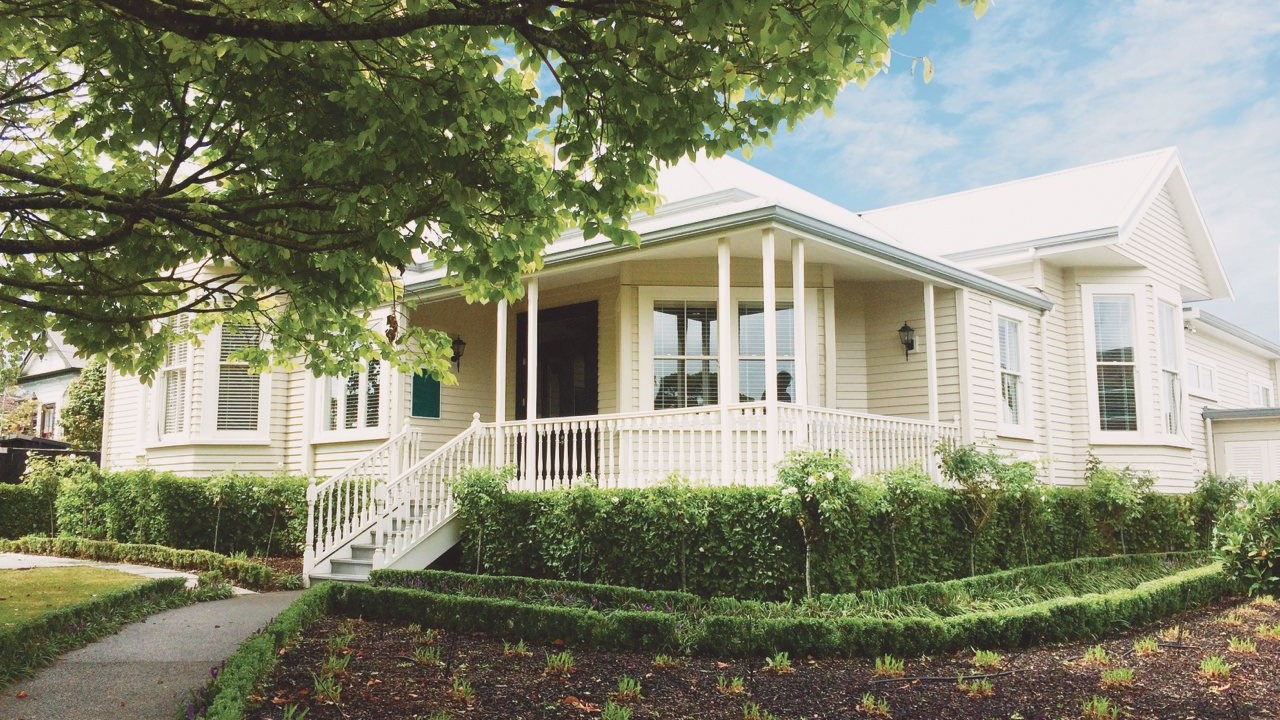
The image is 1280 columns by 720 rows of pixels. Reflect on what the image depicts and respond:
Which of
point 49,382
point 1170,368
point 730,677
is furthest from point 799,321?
point 49,382

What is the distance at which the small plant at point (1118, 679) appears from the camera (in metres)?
6.68

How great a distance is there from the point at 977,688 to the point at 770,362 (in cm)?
441

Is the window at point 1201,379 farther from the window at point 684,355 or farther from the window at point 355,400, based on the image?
the window at point 355,400

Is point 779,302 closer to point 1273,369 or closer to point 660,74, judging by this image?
point 660,74

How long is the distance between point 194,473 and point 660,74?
43.9ft

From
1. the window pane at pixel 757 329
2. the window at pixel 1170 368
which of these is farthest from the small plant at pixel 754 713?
the window at pixel 1170 368

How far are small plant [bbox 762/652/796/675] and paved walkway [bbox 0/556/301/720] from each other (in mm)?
3996

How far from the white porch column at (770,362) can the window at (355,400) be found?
692 centimetres

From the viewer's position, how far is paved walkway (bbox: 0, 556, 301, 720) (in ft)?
18.5

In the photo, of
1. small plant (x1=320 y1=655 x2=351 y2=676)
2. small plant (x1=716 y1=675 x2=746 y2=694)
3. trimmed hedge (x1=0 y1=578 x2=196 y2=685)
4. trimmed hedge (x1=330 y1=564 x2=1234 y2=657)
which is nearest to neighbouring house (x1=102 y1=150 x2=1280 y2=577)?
trimmed hedge (x1=0 y1=578 x2=196 y2=685)

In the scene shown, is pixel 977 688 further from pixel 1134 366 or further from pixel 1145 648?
pixel 1134 366

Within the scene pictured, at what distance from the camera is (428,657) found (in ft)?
23.0

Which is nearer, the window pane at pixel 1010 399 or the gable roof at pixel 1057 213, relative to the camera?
the window pane at pixel 1010 399

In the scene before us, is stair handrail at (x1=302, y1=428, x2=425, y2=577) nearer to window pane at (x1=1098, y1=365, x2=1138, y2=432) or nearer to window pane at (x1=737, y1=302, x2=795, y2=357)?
window pane at (x1=737, y1=302, x2=795, y2=357)
